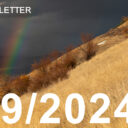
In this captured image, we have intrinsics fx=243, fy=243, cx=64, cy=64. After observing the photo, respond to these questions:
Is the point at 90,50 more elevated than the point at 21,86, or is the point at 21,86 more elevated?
the point at 90,50

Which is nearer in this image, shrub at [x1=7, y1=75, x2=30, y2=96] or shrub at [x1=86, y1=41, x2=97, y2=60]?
shrub at [x1=7, y1=75, x2=30, y2=96]

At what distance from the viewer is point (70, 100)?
6.80m

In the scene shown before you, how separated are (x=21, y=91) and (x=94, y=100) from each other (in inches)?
792

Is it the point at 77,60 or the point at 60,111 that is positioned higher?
the point at 77,60

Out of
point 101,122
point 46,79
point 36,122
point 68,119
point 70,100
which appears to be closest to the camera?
point 101,122

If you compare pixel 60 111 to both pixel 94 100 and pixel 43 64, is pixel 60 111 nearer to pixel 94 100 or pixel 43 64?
pixel 94 100

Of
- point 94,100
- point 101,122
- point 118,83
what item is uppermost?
point 118,83

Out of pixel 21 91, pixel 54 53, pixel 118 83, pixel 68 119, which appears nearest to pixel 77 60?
pixel 54 53

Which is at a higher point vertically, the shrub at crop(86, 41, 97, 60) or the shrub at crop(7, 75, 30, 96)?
the shrub at crop(86, 41, 97, 60)

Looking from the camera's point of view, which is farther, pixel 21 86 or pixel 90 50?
pixel 90 50

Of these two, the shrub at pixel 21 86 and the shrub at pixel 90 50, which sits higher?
the shrub at pixel 90 50

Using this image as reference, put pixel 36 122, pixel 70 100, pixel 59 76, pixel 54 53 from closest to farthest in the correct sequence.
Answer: pixel 36 122, pixel 70 100, pixel 59 76, pixel 54 53

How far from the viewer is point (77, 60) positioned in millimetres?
27984

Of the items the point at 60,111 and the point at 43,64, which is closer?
the point at 60,111
